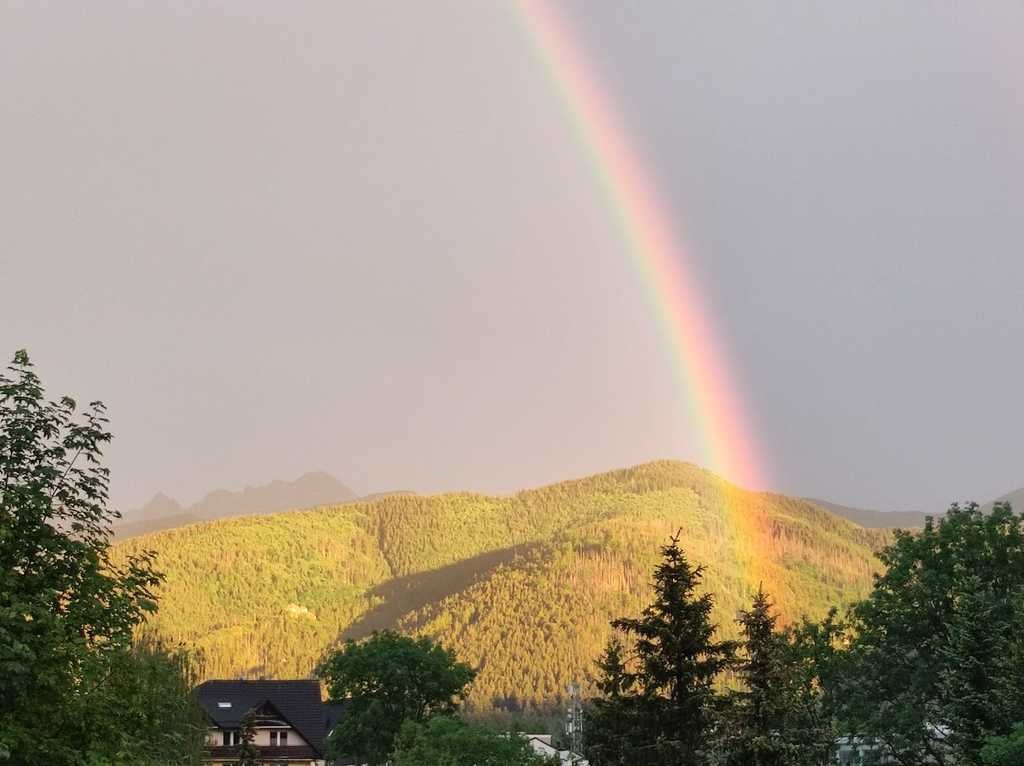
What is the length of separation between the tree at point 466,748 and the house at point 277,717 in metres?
65.7

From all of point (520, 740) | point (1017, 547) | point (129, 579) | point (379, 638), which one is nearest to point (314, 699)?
point (379, 638)

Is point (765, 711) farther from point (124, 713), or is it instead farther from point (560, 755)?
point (560, 755)

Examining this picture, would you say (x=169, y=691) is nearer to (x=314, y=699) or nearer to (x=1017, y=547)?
(x=1017, y=547)

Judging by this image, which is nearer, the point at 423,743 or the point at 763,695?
the point at 763,695

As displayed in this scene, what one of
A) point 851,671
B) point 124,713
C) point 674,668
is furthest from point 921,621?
point 124,713

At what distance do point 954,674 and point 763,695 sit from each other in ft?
67.0

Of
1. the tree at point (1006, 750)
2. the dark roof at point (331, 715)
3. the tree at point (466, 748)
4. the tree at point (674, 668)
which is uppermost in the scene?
the dark roof at point (331, 715)

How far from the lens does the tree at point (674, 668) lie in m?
29.1

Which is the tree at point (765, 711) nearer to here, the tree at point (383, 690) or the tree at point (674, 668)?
the tree at point (674, 668)

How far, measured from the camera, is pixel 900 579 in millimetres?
51594

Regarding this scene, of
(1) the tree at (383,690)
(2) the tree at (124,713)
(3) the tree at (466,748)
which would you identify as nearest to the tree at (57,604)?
(2) the tree at (124,713)

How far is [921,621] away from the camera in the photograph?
5044 cm

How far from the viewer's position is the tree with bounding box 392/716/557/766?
44531mm

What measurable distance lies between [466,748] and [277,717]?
74214 millimetres
